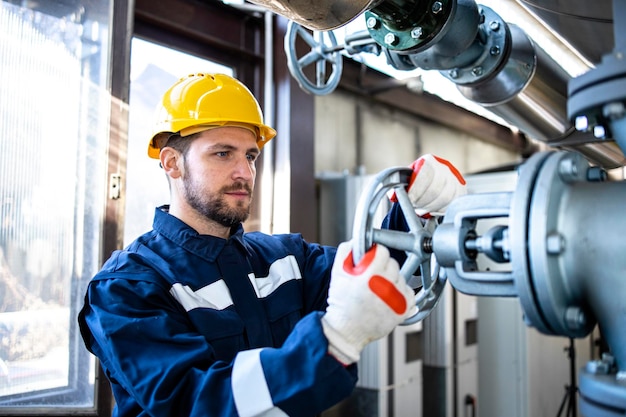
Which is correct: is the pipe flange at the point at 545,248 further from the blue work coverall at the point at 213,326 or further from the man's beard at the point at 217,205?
the man's beard at the point at 217,205

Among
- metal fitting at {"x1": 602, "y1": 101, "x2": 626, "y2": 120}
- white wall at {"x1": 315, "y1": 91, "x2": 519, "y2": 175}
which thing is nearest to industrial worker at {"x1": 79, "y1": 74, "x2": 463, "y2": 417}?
metal fitting at {"x1": 602, "y1": 101, "x2": 626, "y2": 120}

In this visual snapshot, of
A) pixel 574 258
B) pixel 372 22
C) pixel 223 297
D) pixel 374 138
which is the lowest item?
pixel 223 297

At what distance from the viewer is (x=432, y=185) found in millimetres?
1000

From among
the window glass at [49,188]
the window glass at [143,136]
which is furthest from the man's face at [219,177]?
the window glass at [143,136]

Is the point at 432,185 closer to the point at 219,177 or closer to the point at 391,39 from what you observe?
the point at 391,39

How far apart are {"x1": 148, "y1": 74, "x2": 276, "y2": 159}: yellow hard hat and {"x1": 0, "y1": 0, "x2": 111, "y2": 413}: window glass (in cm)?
55

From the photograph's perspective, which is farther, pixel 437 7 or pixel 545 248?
pixel 437 7

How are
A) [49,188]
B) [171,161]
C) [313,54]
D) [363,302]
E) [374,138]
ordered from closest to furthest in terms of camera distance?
[363,302] → [171,161] → [313,54] → [49,188] → [374,138]

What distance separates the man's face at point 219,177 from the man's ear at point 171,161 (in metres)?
0.04

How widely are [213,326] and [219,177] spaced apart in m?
0.32

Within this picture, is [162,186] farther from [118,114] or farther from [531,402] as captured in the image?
[531,402]

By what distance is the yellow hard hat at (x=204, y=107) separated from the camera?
4.19ft

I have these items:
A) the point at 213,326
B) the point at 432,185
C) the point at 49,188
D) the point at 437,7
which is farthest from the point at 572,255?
the point at 49,188

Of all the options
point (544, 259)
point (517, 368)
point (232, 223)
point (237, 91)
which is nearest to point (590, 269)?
point (544, 259)
